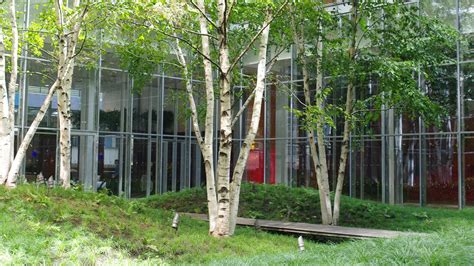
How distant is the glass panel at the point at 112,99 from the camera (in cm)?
2227

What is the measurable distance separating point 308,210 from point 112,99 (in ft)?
34.5

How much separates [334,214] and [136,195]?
11.1 meters

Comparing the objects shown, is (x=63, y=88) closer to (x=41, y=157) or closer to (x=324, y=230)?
(x=324, y=230)

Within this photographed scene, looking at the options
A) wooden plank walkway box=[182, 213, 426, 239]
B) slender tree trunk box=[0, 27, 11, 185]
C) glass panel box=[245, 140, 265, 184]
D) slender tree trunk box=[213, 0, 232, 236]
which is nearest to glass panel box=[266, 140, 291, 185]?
glass panel box=[245, 140, 265, 184]

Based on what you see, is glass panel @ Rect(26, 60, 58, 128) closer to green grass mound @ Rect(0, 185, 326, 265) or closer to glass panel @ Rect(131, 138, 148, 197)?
glass panel @ Rect(131, 138, 148, 197)

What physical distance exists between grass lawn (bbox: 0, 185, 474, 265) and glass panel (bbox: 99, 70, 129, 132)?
9.99 m

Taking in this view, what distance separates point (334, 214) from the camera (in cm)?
1468

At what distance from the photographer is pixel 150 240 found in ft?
30.9

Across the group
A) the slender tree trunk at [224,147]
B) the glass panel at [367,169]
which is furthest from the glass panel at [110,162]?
the slender tree trunk at [224,147]

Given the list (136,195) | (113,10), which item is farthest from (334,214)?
(136,195)

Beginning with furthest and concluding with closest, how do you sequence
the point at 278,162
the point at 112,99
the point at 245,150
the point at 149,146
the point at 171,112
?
1. the point at 278,162
2. the point at 171,112
3. the point at 149,146
4. the point at 112,99
5. the point at 245,150

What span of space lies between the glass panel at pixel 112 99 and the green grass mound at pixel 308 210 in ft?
14.5

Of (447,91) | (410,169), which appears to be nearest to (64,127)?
(410,169)

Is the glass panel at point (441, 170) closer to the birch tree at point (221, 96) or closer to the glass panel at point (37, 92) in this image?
the birch tree at point (221, 96)
